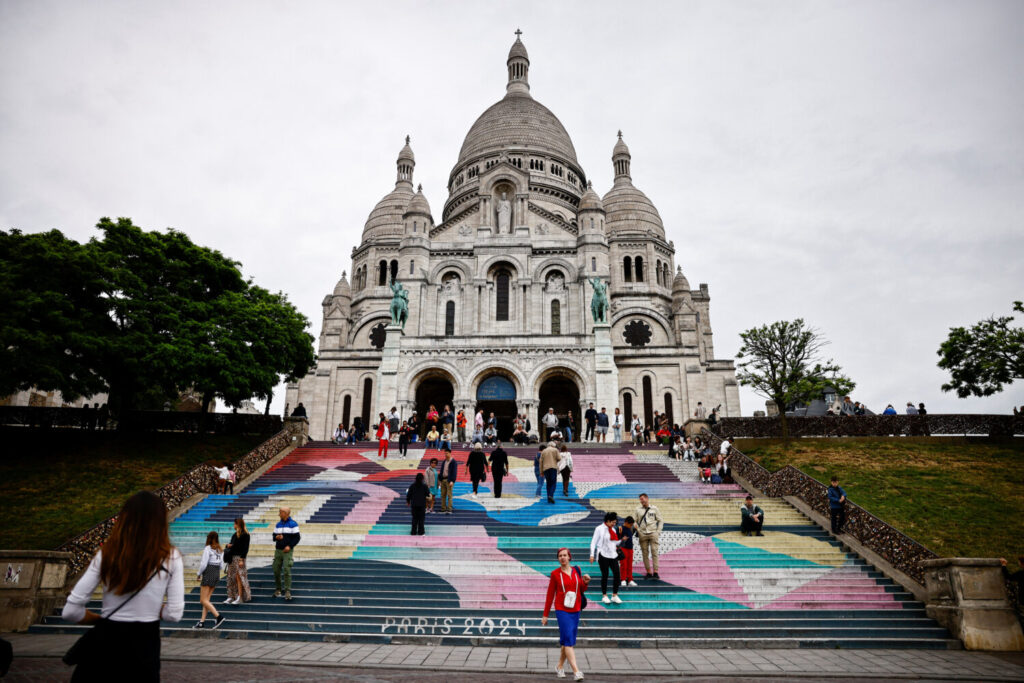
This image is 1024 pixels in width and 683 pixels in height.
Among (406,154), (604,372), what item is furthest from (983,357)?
(406,154)

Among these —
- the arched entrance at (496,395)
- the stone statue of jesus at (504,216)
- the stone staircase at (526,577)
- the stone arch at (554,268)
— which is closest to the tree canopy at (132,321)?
the stone staircase at (526,577)

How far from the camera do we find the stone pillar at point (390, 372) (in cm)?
3281

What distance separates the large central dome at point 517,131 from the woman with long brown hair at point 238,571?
48363 millimetres

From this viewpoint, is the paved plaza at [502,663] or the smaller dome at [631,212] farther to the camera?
the smaller dome at [631,212]

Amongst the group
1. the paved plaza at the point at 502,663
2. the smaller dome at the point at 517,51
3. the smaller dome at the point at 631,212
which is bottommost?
the paved plaza at the point at 502,663

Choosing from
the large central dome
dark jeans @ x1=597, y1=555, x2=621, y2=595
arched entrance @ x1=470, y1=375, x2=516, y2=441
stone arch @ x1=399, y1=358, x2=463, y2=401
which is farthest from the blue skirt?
the large central dome

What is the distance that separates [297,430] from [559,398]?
16.5m

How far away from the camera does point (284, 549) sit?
11477mm

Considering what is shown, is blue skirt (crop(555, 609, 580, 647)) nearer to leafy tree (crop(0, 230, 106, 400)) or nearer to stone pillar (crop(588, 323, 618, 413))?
leafy tree (crop(0, 230, 106, 400))

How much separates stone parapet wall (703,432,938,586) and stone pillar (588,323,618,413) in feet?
41.2

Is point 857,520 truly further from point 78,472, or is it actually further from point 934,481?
point 78,472

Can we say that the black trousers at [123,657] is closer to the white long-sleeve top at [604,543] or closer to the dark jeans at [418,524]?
the white long-sleeve top at [604,543]

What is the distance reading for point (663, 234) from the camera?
167ft

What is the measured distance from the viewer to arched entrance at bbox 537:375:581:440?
3592cm
